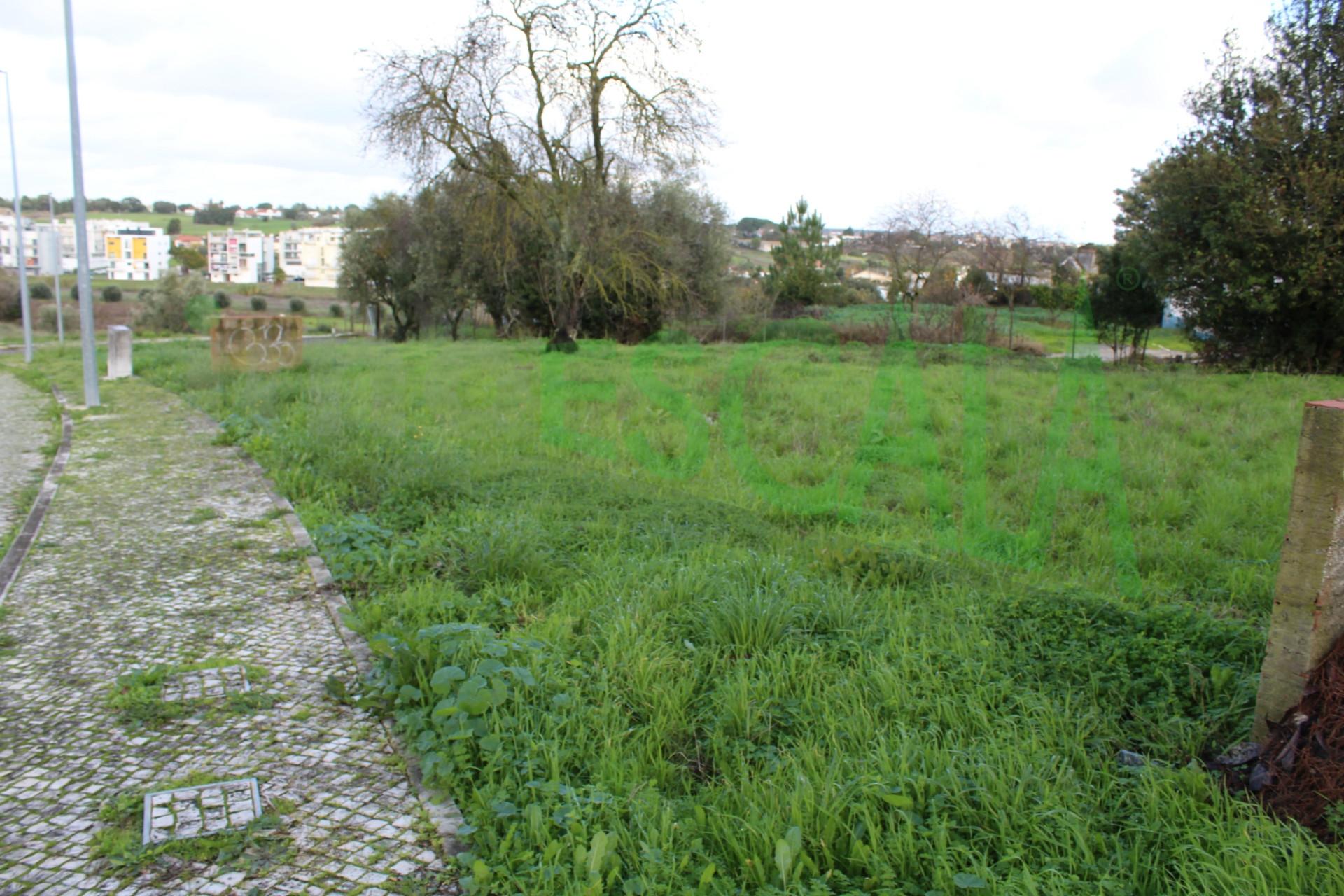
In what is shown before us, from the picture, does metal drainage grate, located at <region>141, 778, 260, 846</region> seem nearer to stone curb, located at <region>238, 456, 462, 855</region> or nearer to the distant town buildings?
stone curb, located at <region>238, 456, 462, 855</region>

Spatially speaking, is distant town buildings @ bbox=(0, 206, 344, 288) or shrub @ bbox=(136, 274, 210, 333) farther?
distant town buildings @ bbox=(0, 206, 344, 288)

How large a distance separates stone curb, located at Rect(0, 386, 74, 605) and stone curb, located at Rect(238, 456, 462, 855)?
151 centimetres

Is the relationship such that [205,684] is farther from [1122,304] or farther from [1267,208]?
[1122,304]

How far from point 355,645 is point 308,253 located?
398ft

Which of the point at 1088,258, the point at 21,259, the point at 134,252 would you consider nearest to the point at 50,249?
the point at 21,259

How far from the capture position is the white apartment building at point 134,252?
95.5m

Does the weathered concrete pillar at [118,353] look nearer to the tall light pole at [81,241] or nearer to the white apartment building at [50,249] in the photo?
the white apartment building at [50,249]

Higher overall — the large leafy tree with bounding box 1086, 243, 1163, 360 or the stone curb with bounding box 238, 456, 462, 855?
the large leafy tree with bounding box 1086, 243, 1163, 360

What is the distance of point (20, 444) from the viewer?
31.2 ft

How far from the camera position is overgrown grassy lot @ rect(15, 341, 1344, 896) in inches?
101

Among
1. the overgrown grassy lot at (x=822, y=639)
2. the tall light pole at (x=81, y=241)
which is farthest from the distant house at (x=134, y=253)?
the overgrown grassy lot at (x=822, y=639)

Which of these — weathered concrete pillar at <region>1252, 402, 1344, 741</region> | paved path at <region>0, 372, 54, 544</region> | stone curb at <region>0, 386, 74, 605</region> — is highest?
weathered concrete pillar at <region>1252, 402, 1344, 741</region>

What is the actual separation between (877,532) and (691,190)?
2528cm

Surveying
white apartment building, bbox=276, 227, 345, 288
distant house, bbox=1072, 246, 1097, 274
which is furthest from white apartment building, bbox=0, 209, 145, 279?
white apartment building, bbox=276, 227, 345, 288
